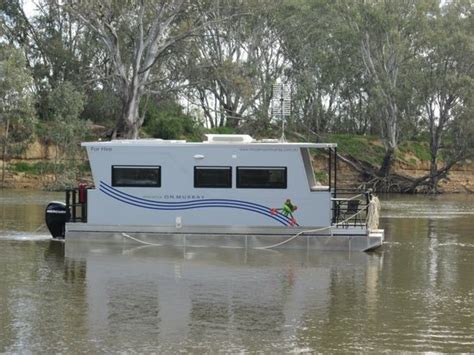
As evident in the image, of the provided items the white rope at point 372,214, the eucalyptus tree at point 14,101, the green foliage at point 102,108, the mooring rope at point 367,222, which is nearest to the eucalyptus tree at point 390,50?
the green foliage at point 102,108

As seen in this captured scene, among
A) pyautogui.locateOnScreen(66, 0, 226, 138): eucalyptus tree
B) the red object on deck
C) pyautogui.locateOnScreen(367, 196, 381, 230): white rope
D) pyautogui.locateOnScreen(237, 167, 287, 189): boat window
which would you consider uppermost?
pyautogui.locateOnScreen(66, 0, 226, 138): eucalyptus tree

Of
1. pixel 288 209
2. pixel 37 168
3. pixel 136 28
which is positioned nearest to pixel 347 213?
pixel 288 209

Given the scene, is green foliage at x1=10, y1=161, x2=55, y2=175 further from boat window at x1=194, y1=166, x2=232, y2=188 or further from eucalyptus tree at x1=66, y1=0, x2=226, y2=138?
boat window at x1=194, y1=166, x2=232, y2=188

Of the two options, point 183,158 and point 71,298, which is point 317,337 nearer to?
point 71,298

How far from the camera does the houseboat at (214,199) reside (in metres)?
23.2

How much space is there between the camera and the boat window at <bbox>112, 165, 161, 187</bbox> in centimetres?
2350

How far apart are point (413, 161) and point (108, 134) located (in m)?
27.9

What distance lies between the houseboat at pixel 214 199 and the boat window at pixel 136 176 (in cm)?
3

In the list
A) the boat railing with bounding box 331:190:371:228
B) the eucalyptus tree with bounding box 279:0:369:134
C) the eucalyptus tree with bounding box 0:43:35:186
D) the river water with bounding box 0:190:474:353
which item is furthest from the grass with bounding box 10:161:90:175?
the boat railing with bounding box 331:190:371:228

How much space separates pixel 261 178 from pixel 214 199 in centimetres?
142

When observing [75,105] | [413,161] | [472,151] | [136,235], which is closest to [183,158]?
[136,235]

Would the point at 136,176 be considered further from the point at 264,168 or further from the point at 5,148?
the point at 5,148

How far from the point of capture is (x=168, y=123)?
67.8m

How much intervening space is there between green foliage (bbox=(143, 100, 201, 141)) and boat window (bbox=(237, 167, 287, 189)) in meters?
44.2
